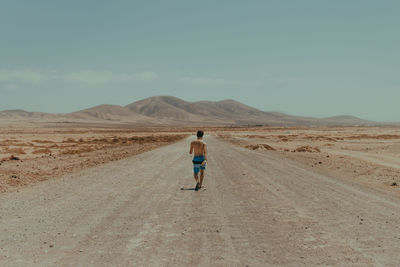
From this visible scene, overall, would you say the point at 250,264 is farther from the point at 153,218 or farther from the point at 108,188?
the point at 108,188

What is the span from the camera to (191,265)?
5.29 meters

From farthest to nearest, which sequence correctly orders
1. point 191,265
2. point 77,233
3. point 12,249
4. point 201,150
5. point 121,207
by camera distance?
point 201,150
point 121,207
point 77,233
point 12,249
point 191,265

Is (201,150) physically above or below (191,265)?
above

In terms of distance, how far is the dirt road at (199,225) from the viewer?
5664 mm

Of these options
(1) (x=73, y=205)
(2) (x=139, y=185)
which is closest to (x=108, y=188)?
(2) (x=139, y=185)

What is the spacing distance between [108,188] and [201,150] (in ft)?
13.1

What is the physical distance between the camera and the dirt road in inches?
223

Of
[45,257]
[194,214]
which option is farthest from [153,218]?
[45,257]

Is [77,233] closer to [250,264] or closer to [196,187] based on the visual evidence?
[250,264]

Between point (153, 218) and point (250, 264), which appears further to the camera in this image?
point (153, 218)

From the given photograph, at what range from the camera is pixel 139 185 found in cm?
1327

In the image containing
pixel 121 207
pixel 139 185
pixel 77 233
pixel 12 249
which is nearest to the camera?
pixel 12 249

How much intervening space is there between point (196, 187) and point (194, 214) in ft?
11.7

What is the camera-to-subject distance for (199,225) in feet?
24.8
